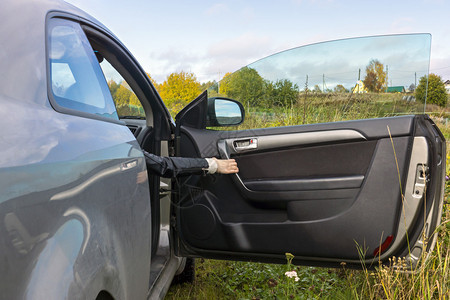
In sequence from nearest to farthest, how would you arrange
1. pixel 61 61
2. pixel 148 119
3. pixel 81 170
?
1. pixel 81 170
2. pixel 61 61
3. pixel 148 119

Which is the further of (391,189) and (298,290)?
(298,290)

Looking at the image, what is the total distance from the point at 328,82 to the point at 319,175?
58cm

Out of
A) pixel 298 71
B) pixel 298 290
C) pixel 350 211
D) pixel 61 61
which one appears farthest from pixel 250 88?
pixel 298 290

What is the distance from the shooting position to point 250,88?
2523mm

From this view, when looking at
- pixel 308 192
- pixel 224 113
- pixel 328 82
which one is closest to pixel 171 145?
pixel 224 113

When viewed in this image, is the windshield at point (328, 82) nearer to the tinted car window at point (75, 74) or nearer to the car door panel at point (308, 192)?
the car door panel at point (308, 192)

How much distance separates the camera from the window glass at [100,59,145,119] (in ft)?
7.24

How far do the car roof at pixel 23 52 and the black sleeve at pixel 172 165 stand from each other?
824mm

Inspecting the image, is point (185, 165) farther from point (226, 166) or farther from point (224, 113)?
point (224, 113)

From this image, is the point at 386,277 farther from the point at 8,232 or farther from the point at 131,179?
the point at 8,232

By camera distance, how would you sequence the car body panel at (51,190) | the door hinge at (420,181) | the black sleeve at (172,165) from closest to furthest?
1. the car body panel at (51,190)
2. the black sleeve at (172,165)
3. the door hinge at (420,181)

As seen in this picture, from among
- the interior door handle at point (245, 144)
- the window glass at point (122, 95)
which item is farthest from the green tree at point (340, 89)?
the window glass at point (122, 95)

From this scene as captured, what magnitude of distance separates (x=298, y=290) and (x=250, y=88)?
1.53 metres

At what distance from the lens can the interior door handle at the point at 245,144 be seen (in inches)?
96.2
